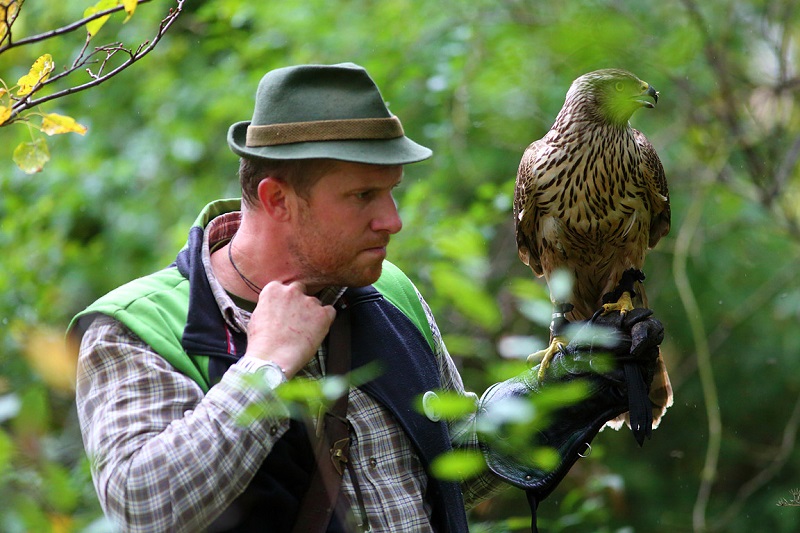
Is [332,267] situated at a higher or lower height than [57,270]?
higher

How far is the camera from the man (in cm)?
179

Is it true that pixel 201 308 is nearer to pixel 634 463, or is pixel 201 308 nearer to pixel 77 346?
pixel 77 346

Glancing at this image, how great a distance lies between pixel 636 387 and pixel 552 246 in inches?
32.9

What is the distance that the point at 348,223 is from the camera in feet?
7.07

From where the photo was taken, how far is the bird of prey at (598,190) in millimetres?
2900

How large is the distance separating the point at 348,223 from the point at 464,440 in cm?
63

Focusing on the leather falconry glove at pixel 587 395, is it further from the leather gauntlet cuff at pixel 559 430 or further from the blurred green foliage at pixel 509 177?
the blurred green foliage at pixel 509 177

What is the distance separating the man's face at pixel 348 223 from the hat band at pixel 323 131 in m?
0.07

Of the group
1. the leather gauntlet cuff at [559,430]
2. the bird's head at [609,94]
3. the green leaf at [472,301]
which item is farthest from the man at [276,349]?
the bird's head at [609,94]

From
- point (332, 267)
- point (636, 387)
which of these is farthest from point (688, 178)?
point (332, 267)

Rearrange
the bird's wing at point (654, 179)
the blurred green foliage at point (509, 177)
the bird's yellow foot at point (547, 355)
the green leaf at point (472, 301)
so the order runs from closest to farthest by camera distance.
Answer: the green leaf at point (472, 301)
the bird's yellow foot at point (547, 355)
the bird's wing at point (654, 179)
the blurred green foliage at point (509, 177)

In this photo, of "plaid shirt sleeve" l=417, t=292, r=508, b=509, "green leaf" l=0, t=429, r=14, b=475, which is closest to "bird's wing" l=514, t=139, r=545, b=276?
"plaid shirt sleeve" l=417, t=292, r=508, b=509

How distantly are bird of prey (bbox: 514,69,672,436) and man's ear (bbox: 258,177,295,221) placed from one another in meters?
0.98

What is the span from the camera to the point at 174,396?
191cm
